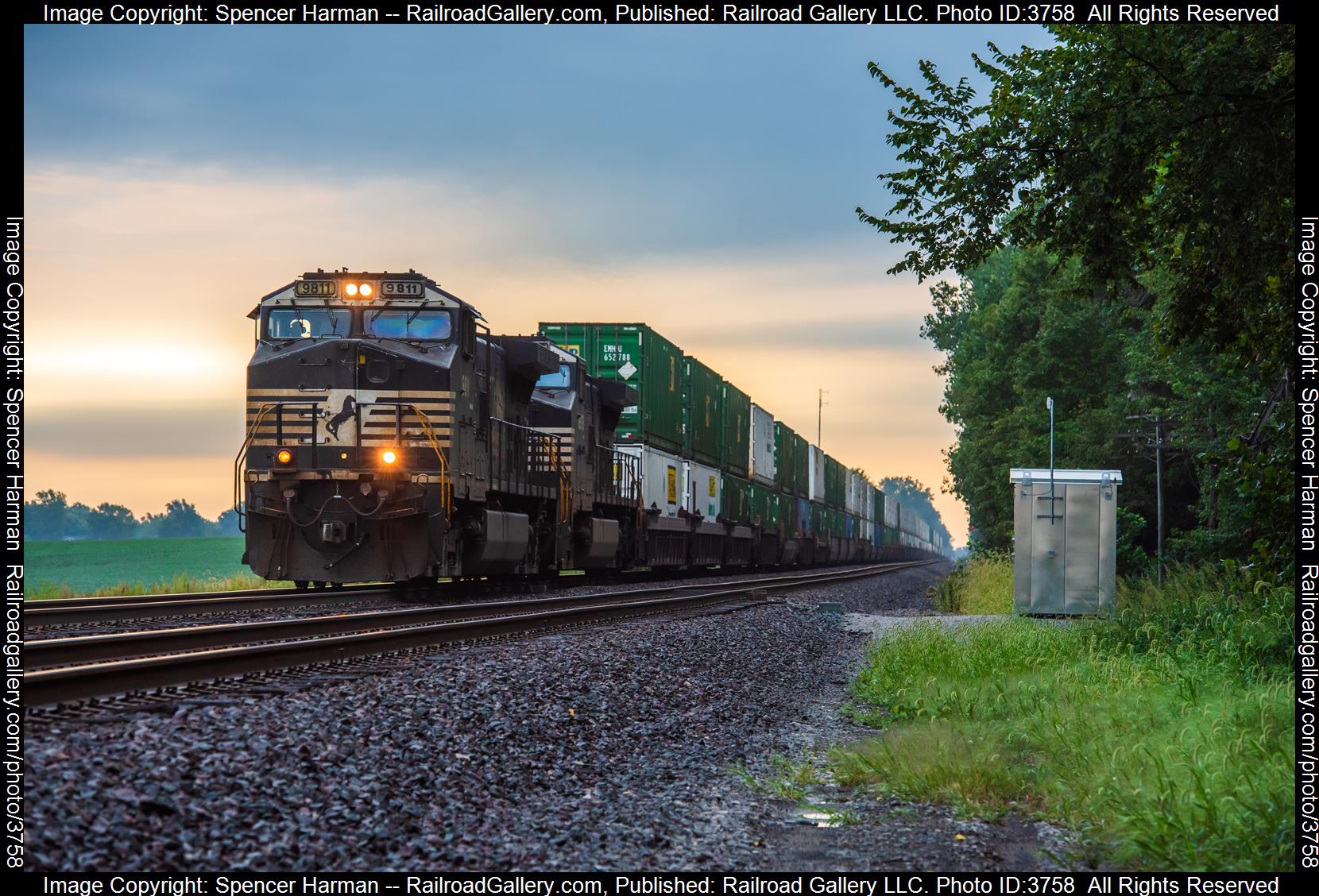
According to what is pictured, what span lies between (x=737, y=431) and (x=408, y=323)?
18.9 meters

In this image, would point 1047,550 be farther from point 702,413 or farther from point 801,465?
point 801,465

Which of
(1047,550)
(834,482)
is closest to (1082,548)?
(1047,550)

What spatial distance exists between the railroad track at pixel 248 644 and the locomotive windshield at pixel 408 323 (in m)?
3.94

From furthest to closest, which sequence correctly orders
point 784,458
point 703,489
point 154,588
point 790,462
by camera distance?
point 790,462, point 784,458, point 703,489, point 154,588

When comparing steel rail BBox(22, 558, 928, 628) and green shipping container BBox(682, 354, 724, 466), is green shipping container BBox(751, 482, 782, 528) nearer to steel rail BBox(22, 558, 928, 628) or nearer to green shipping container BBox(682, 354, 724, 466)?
green shipping container BBox(682, 354, 724, 466)

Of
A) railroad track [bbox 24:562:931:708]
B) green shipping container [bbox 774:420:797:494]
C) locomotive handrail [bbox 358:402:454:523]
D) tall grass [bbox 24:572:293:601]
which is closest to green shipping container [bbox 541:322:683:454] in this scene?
tall grass [bbox 24:572:293:601]

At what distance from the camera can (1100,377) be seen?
117 ft

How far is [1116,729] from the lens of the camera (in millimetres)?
7969

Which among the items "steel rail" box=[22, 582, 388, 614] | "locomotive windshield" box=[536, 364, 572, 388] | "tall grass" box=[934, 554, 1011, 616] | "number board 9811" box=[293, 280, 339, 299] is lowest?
"tall grass" box=[934, 554, 1011, 616]

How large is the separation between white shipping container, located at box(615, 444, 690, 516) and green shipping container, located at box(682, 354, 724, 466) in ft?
3.93

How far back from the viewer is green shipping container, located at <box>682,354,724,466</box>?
98.0 ft

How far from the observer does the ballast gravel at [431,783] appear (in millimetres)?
4938
